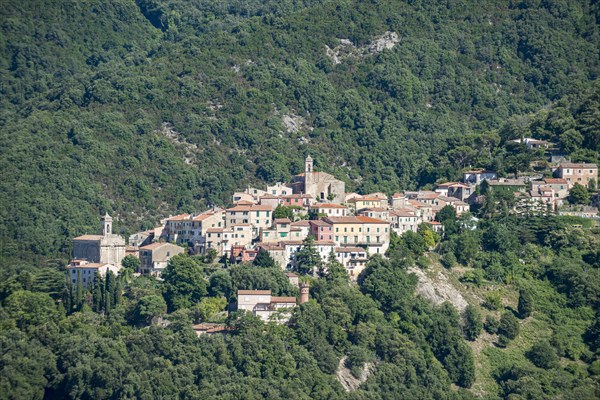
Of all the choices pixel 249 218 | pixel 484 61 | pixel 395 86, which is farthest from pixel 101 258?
pixel 484 61

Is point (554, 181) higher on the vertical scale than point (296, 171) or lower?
lower

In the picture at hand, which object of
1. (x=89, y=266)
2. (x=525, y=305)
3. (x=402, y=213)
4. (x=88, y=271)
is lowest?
(x=525, y=305)

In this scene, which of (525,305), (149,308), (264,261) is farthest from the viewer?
(525,305)

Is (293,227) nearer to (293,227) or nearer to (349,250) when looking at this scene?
(293,227)

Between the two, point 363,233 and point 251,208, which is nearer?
point 363,233

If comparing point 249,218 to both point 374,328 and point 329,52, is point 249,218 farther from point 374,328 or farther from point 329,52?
point 329,52

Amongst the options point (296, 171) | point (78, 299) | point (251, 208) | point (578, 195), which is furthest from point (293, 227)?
point (296, 171)

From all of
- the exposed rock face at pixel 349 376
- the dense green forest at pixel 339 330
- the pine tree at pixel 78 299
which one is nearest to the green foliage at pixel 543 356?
the dense green forest at pixel 339 330
